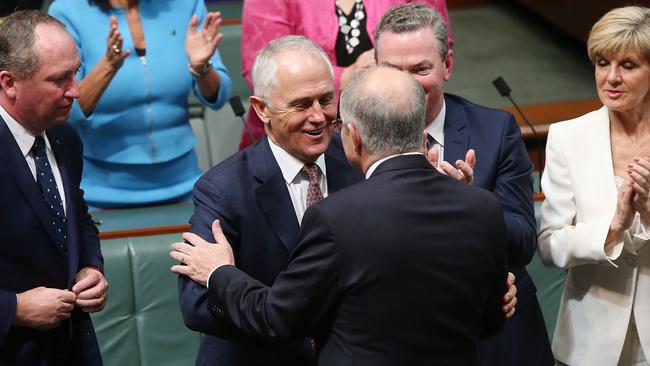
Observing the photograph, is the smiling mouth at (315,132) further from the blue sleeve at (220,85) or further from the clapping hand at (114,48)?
the blue sleeve at (220,85)

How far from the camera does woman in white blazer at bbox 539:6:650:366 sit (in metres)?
2.46

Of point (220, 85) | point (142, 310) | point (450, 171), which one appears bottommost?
point (142, 310)

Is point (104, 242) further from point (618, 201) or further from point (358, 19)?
point (618, 201)

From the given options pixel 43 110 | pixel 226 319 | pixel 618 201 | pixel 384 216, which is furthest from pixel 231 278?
pixel 618 201

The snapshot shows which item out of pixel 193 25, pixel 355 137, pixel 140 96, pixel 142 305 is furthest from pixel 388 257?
pixel 140 96

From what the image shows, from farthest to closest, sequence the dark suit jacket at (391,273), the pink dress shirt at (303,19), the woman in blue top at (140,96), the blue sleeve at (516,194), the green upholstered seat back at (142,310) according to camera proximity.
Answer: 1. the woman in blue top at (140,96)
2. the pink dress shirt at (303,19)
3. the green upholstered seat back at (142,310)
4. the blue sleeve at (516,194)
5. the dark suit jacket at (391,273)

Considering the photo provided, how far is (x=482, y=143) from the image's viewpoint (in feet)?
8.13

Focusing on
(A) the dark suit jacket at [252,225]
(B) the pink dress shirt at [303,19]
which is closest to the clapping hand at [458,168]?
(A) the dark suit jacket at [252,225]

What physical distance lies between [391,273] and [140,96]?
1.74 metres

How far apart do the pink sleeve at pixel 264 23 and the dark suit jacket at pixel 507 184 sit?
0.91 meters

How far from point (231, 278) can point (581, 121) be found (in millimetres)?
950

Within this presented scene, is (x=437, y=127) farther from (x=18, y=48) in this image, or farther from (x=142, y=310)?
(x=142, y=310)

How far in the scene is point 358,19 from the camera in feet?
10.9

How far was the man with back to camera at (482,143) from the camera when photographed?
2.45m
